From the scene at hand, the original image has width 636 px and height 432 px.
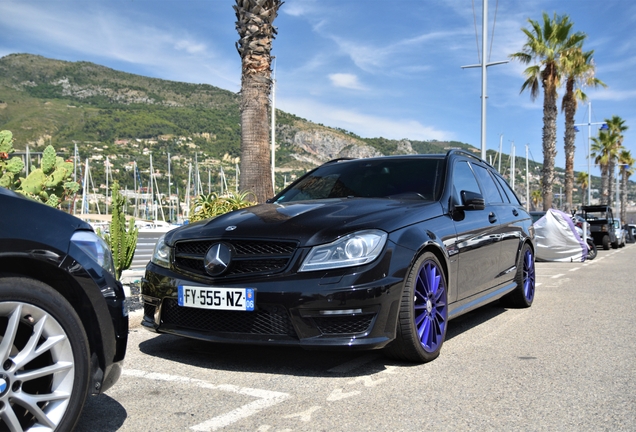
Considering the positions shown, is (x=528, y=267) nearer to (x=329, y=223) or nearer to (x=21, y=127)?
(x=329, y=223)

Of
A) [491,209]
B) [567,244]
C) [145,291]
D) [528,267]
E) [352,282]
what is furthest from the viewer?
[567,244]

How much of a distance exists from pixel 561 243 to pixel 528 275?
9.86 meters

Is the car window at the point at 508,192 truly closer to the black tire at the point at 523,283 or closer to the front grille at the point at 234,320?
the black tire at the point at 523,283

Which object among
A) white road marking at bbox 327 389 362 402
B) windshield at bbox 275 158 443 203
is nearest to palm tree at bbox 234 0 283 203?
windshield at bbox 275 158 443 203

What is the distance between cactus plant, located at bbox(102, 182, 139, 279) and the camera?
8188 mm

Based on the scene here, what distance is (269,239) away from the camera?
3.88 m

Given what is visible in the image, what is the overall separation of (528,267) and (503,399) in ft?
12.4

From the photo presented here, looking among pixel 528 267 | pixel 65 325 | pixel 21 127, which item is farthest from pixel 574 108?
pixel 21 127

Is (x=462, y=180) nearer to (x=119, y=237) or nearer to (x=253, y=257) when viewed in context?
(x=253, y=257)

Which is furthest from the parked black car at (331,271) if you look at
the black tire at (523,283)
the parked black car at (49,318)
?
the black tire at (523,283)

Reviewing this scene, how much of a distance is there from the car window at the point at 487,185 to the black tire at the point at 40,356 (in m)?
4.45

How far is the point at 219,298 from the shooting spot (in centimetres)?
382

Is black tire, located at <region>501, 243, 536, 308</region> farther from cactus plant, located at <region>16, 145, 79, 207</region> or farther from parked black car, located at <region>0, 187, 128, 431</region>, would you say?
cactus plant, located at <region>16, 145, 79, 207</region>

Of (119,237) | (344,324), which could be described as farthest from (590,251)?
(344,324)
